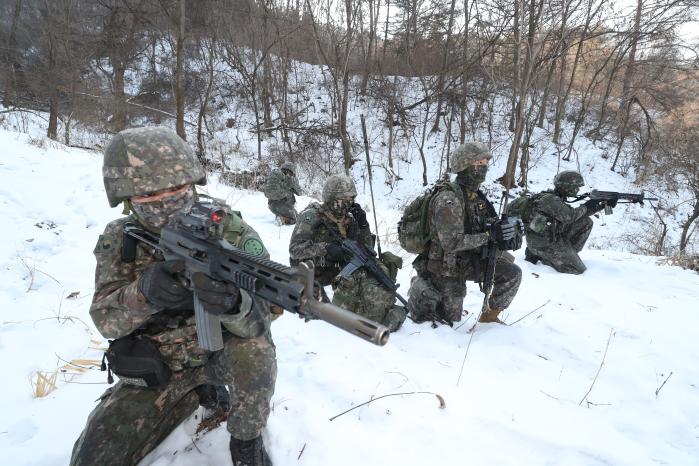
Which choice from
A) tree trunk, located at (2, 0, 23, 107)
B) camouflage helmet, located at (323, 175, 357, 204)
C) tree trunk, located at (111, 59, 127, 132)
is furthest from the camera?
tree trunk, located at (111, 59, 127, 132)

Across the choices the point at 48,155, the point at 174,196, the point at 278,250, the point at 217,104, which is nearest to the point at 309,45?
the point at 217,104

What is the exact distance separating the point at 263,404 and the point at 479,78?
63.0ft

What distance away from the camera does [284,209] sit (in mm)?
7203

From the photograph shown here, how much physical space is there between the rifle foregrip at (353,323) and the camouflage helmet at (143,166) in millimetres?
1179

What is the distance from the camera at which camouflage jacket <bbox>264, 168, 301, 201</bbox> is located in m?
7.12

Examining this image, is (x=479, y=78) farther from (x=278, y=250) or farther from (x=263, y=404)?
(x=263, y=404)

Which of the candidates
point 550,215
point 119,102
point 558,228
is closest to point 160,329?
point 550,215

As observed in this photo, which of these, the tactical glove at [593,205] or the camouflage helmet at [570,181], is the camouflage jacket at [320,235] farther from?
the tactical glove at [593,205]

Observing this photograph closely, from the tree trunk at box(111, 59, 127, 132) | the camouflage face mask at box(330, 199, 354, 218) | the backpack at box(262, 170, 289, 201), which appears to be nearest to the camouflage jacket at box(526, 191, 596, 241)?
the camouflage face mask at box(330, 199, 354, 218)

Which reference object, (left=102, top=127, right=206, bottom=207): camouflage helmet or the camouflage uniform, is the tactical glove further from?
(left=102, top=127, right=206, bottom=207): camouflage helmet

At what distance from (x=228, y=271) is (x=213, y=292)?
0.12 m

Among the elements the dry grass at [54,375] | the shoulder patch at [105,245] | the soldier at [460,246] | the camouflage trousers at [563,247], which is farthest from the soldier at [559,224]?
the dry grass at [54,375]

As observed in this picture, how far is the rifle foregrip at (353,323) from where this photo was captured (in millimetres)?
1129

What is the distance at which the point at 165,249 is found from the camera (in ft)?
5.85
